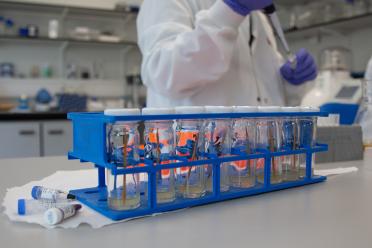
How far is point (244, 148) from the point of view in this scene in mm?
706

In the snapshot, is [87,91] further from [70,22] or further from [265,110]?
[265,110]

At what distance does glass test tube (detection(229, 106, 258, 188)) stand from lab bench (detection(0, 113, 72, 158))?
2.51m

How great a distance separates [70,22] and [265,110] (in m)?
3.38

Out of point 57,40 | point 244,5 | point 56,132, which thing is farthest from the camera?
point 57,40

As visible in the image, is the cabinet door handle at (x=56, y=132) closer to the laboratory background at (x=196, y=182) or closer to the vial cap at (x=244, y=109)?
the laboratory background at (x=196, y=182)

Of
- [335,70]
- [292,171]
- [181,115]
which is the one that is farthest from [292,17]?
[181,115]

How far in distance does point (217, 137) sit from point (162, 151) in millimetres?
108

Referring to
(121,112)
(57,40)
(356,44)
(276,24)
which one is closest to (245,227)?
(121,112)

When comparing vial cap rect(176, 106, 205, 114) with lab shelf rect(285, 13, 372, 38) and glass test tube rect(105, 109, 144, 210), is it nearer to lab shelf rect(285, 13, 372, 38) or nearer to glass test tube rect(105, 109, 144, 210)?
glass test tube rect(105, 109, 144, 210)

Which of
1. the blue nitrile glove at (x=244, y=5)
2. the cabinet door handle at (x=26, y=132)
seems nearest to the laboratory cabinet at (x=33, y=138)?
the cabinet door handle at (x=26, y=132)

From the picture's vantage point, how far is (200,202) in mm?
643

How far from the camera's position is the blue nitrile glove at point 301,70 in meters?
1.58

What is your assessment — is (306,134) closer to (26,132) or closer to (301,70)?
(301,70)

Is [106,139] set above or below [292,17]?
below
